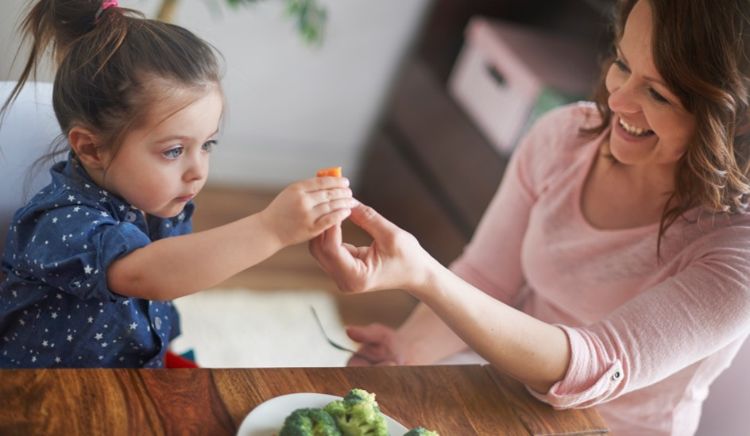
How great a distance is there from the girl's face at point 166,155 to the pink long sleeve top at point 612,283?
518 millimetres

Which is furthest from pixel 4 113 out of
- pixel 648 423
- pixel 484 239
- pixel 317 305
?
pixel 317 305

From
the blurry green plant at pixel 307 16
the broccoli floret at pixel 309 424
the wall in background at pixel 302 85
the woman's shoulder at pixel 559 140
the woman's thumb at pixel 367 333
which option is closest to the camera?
the broccoli floret at pixel 309 424

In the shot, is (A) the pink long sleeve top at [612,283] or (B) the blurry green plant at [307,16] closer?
(A) the pink long sleeve top at [612,283]

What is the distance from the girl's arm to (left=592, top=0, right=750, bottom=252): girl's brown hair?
20.0 inches

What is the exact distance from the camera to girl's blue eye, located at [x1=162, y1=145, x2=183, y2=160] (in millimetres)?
1066

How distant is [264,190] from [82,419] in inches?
80.0

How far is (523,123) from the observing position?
243cm

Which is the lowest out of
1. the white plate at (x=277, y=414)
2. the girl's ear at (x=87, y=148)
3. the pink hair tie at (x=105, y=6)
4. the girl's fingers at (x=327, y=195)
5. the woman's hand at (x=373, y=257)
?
the white plate at (x=277, y=414)

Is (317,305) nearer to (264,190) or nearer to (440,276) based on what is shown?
(264,190)

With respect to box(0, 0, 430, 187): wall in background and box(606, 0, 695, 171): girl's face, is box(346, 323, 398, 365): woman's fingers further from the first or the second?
box(0, 0, 430, 187): wall in background

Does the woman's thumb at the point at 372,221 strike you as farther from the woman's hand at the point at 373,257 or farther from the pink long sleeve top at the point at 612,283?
the pink long sleeve top at the point at 612,283

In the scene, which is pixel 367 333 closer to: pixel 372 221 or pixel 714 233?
pixel 372 221

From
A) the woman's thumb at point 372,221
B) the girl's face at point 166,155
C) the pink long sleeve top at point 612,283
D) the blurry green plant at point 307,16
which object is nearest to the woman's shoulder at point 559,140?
the pink long sleeve top at point 612,283

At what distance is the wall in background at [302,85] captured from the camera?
8.84ft
